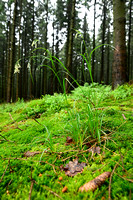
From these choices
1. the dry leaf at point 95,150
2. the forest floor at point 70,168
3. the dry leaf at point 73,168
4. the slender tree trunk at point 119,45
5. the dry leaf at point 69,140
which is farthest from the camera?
the slender tree trunk at point 119,45

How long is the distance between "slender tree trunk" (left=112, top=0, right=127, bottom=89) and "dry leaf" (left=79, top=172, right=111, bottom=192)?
416cm

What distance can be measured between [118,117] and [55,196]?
151cm

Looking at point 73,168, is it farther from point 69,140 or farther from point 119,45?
point 119,45

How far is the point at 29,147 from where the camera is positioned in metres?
1.45

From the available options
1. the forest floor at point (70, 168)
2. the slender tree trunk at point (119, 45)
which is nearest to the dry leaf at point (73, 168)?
the forest floor at point (70, 168)

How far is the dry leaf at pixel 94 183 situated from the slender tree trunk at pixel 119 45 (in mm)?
4162

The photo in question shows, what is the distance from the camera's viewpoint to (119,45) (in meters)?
Result: 4.52

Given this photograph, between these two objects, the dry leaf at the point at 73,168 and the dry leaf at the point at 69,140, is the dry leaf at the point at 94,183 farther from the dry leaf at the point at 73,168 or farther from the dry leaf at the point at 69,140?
the dry leaf at the point at 69,140

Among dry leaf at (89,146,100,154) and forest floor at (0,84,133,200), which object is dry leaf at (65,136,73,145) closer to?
forest floor at (0,84,133,200)

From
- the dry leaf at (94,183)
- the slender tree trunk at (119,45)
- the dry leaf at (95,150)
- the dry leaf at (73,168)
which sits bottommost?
the dry leaf at (73,168)

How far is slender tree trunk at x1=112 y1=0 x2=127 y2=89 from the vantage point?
14.6ft

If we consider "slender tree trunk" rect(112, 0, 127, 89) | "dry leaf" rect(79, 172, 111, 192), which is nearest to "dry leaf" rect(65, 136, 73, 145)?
"dry leaf" rect(79, 172, 111, 192)

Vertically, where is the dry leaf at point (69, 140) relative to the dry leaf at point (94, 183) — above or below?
above

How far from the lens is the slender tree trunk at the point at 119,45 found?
445 centimetres
